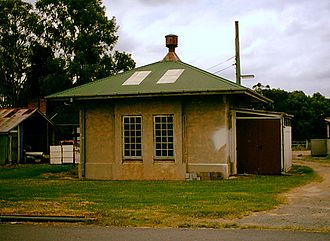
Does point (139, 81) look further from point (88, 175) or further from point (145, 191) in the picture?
point (145, 191)

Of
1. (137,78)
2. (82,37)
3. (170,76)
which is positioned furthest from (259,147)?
(82,37)

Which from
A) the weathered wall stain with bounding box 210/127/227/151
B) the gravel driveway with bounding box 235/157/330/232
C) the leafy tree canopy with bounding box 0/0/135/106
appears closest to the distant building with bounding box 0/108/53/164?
the leafy tree canopy with bounding box 0/0/135/106

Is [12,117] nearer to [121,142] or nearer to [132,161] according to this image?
[121,142]

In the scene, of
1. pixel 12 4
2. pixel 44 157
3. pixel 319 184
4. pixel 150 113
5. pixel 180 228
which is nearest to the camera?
pixel 180 228

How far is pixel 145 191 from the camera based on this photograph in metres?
17.0

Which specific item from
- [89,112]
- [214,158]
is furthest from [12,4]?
[214,158]

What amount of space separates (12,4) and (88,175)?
104 ft

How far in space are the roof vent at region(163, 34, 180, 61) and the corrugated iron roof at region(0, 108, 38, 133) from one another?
42.9 feet

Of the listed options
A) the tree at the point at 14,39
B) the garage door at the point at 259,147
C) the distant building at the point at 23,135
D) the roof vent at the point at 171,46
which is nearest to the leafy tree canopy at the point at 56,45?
the tree at the point at 14,39

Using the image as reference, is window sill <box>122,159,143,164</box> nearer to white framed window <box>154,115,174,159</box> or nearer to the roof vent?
white framed window <box>154,115,174,159</box>

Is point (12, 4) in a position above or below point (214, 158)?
above

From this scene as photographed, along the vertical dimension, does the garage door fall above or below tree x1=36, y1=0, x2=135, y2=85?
below

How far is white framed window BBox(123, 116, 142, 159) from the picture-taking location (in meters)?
22.3

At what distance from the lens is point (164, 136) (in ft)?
71.8
